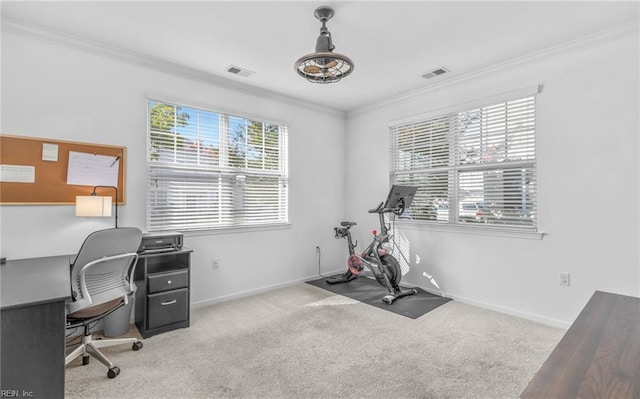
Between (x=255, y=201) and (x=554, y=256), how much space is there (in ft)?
10.8

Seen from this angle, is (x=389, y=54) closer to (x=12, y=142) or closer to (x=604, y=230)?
(x=604, y=230)

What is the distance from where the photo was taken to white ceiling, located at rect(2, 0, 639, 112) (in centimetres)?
235

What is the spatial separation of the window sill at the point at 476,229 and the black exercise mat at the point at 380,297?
817mm

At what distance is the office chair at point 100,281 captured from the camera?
6.66ft

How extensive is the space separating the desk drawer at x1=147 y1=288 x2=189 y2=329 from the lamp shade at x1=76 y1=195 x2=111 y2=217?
84cm

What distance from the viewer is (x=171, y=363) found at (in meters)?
2.32

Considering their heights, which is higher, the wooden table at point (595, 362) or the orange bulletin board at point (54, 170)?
the orange bulletin board at point (54, 170)

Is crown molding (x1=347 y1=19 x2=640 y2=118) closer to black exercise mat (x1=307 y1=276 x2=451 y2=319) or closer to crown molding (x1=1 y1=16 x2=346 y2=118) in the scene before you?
crown molding (x1=1 y1=16 x2=346 y2=118)

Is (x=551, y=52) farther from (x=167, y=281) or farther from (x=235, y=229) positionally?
(x=167, y=281)

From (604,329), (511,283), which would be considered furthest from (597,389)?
(511,283)

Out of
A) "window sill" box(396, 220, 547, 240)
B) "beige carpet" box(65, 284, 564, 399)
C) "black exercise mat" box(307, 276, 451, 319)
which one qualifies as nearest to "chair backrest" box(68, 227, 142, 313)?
"beige carpet" box(65, 284, 564, 399)

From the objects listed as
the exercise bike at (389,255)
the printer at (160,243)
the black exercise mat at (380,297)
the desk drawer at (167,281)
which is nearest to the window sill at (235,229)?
the printer at (160,243)

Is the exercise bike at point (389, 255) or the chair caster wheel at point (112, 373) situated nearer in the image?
the chair caster wheel at point (112, 373)

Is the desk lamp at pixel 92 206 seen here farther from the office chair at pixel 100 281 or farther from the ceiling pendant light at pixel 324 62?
the ceiling pendant light at pixel 324 62
